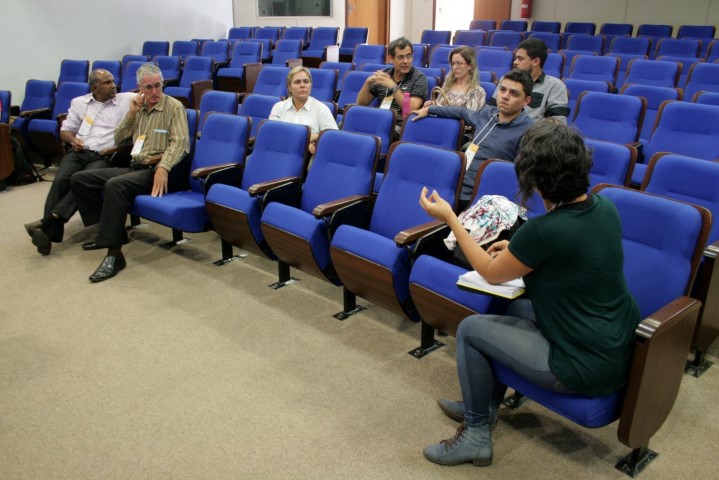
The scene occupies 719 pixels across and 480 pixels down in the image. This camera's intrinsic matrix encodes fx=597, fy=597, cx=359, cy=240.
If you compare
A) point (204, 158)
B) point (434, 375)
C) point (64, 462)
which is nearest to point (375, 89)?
point (204, 158)

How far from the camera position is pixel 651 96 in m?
4.37

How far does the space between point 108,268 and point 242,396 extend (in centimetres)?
158

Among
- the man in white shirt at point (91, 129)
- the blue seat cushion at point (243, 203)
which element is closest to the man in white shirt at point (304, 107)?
the blue seat cushion at point (243, 203)

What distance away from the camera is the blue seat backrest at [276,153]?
3344 mm

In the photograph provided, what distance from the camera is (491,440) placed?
2.00 meters

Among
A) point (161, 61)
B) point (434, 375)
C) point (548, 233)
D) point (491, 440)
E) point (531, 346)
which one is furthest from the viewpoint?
point (161, 61)

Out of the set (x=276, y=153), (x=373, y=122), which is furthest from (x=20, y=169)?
(x=373, y=122)

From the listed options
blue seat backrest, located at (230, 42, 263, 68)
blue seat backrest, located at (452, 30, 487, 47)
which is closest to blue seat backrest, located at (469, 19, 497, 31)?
blue seat backrest, located at (452, 30, 487, 47)

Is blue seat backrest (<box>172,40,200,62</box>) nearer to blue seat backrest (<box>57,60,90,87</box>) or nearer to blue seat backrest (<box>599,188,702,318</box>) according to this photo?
blue seat backrest (<box>57,60,90,87</box>)

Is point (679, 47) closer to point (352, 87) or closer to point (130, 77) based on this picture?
point (352, 87)

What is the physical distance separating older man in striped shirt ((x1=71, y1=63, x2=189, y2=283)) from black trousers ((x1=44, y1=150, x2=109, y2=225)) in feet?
0.26

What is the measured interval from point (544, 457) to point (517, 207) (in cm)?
86

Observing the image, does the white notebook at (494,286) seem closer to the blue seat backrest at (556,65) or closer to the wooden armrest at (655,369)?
the wooden armrest at (655,369)

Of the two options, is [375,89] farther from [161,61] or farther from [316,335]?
[161,61]
